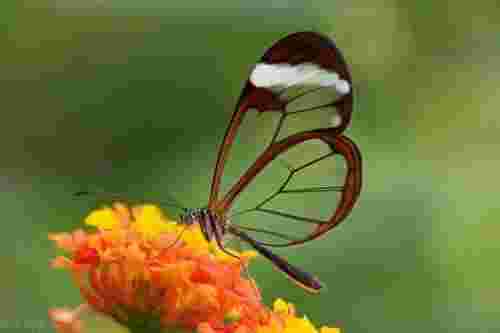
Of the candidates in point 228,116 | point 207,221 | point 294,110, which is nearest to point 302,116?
point 294,110

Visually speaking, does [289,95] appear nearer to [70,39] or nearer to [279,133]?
[279,133]

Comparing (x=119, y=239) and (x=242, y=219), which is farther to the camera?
(x=242, y=219)

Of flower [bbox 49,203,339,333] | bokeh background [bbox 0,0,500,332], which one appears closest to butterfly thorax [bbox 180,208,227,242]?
flower [bbox 49,203,339,333]

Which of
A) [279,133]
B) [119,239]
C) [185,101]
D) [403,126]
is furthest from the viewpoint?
[403,126]

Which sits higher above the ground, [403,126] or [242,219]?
[403,126]

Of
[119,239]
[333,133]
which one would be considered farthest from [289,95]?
[119,239]

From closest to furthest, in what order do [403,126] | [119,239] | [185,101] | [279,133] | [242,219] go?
[119,239]
[279,133]
[242,219]
[185,101]
[403,126]

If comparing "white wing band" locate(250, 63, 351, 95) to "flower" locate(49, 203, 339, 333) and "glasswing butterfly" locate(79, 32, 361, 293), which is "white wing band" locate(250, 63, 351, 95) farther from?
"flower" locate(49, 203, 339, 333)
